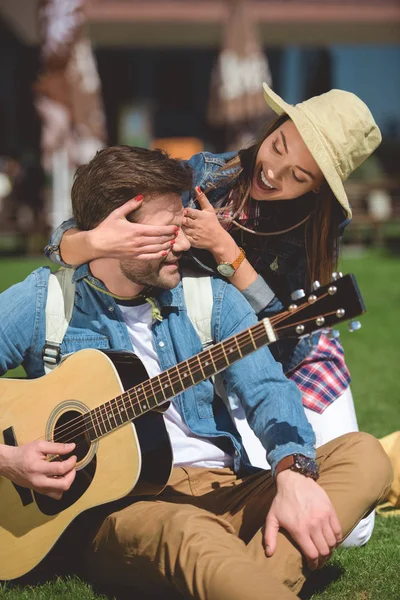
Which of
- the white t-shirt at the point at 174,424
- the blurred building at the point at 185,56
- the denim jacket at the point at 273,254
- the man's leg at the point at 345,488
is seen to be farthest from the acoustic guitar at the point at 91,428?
the blurred building at the point at 185,56

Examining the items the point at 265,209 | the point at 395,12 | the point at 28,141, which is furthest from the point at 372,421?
the point at 28,141

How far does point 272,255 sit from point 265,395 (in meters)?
0.87

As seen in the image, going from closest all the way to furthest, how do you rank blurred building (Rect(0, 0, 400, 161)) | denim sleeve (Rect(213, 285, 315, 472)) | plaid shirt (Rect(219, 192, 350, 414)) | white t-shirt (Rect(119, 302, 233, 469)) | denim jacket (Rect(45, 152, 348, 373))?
1. denim sleeve (Rect(213, 285, 315, 472))
2. white t-shirt (Rect(119, 302, 233, 469))
3. denim jacket (Rect(45, 152, 348, 373))
4. plaid shirt (Rect(219, 192, 350, 414))
5. blurred building (Rect(0, 0, 400, 161))

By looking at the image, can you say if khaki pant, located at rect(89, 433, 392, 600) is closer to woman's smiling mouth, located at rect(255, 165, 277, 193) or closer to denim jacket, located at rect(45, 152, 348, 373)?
denim jacket, located at rect(45, 152, 348, 373)

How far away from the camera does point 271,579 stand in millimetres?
2135

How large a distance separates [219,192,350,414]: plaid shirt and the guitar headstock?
1.26 meters

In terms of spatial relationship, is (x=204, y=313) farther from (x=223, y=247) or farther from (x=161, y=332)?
(x=223, y=247)

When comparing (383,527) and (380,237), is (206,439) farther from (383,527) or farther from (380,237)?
(380,237)

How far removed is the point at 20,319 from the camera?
285cm

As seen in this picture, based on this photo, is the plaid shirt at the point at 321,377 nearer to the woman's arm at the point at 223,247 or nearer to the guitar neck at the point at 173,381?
the woman's arm at the point at 223,247

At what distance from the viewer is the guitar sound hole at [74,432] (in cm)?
269

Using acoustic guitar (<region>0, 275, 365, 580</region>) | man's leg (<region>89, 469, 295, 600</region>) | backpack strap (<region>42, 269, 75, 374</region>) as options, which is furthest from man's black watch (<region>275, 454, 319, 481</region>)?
backpack strap (<region>42, 269, 75, 374</region>)

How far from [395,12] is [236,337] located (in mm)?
16816

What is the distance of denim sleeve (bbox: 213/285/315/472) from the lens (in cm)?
254
